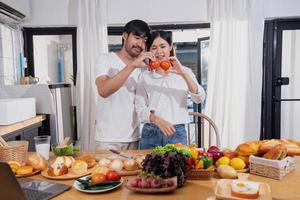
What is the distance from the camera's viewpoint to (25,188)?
1.15 meters

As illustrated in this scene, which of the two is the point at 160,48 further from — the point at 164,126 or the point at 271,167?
the point at 271,167

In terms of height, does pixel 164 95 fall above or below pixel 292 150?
above

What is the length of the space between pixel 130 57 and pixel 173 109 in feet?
1.68

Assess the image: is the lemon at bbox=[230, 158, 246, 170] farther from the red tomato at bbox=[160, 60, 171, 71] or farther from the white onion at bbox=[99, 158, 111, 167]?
the red tomato at bbox=[160, 60, 171, 71]

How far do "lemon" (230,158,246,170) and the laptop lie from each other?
76cm

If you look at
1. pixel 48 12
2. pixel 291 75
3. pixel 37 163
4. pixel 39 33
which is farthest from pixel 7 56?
pixel 291 75

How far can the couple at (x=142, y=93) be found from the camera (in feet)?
6.30

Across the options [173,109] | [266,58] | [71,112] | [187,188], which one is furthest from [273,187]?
[71,112]

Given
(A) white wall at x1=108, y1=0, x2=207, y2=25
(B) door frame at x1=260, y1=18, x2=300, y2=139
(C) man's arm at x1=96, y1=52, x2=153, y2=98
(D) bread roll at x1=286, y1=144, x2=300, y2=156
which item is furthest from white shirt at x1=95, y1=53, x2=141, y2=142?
(B) door frame at x1=260, y1=18, x2=300, y2=139

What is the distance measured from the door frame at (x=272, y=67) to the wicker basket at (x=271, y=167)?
2020 mm

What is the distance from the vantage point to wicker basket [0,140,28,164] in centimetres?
136

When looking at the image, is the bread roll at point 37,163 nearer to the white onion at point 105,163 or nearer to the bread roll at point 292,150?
the white onion at point 105,163

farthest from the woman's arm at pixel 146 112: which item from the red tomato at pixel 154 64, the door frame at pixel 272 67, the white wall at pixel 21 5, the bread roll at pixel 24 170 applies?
the door frame at pixel 272 67

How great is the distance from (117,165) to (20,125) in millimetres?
1339
